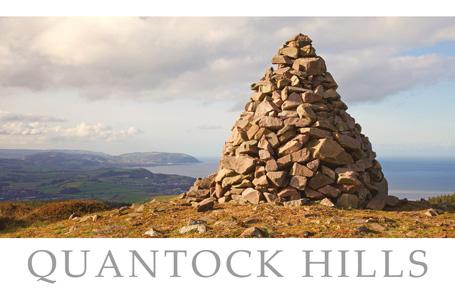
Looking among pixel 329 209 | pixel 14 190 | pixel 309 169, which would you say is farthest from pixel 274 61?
pixel 14 190

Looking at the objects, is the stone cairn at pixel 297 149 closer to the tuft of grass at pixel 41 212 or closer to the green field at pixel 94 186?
the tuft of grass at pixel 41 212

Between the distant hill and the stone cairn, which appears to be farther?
the distant hill

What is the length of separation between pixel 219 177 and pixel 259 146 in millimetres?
2926

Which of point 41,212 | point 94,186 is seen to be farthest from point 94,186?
point 41,212

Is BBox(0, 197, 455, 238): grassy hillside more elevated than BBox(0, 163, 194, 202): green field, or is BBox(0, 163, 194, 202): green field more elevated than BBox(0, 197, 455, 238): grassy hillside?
BBox(0, 197, 455, 238): grassy hillside

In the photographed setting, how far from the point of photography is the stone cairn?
22.0m

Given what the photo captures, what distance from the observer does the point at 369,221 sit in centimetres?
1752

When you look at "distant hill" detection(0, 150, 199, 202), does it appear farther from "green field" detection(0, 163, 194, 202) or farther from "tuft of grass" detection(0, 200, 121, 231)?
"tuft of grass" detection(0, 200, 121, 231)

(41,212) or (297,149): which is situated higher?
(297,149)

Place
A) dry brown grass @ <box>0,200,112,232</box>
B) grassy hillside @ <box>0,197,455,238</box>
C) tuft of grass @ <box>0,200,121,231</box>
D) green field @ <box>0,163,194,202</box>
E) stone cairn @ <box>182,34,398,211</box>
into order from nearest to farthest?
grassy hillside @ <box>0,197,455,238</box> < stone cairn @ <box>182,34,398,211</box> < tuft of grass @ <box>0,200,121,231</box> < dry brown grass @ <box>0,200,112,232</box> < green field @ <box>0,163,194,202</box>

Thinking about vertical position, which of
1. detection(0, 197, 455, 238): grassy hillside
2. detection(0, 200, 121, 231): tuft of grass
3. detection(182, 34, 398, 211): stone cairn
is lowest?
detection(0, 200, 121, 231): tuft of grass

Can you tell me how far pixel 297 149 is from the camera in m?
22.7

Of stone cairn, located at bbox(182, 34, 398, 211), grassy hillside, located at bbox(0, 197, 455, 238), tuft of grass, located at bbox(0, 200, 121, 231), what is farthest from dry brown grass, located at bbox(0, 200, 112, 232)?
stone cairn, located at bbox(182, 34, 398, 211)

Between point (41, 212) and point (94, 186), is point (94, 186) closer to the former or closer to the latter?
point (94, 186)
